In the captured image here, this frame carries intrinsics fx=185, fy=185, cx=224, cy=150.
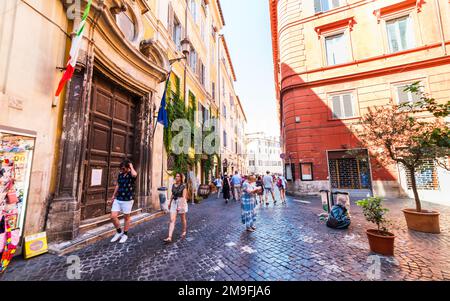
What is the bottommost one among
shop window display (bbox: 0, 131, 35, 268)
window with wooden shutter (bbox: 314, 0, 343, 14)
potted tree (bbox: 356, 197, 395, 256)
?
potted tree (bbox: 356, 197, 395, 256)

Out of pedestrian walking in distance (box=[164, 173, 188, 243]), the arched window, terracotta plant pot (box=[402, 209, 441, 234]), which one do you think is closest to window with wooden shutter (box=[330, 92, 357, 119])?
terracotta plant pot (box=[402, 209, 441, 234])

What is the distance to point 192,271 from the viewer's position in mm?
2986

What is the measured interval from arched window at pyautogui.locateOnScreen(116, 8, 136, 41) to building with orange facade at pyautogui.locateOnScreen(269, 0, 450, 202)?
10720 millimetres

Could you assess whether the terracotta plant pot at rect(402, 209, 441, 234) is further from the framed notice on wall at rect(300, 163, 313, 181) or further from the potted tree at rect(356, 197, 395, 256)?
the framed notice on wall at rect(300, 163, 313, 181)

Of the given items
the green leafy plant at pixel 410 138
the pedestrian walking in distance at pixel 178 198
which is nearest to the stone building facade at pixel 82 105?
the pedestrian walking in distance at pixel 178 198

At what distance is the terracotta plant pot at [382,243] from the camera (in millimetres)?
3504

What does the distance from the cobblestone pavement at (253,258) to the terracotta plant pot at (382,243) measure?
0.15 metres

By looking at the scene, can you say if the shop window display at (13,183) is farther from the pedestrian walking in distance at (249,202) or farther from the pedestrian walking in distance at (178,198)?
the pedestrian walking in distance at (249,202)

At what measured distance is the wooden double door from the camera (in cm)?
526

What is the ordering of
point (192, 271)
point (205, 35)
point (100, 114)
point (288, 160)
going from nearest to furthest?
point (192, 271)
point (100, 114)
point (288, 160)
point (205, 35)

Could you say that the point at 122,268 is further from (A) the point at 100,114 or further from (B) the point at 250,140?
(B) the point at 250,140
